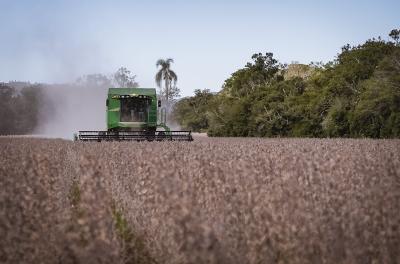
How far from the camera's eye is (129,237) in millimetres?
4648

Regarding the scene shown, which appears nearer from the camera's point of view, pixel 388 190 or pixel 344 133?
pixel 388 190

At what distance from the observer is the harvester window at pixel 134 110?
2567 centimetres

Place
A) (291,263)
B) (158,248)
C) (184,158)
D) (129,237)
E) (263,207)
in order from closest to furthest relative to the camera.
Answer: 1. (291,263)
2. (263,207)
3. (158,248)
4. (129,237)
5. (184,158)

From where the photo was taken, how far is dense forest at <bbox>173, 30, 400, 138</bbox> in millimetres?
28797

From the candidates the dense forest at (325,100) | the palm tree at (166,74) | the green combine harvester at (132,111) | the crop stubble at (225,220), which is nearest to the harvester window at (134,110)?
the green combine harvester at (132,111)

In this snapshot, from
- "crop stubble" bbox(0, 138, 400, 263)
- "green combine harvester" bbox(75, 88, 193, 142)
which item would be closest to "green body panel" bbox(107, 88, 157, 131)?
"green combine harvester" bbox(75, 88, 193, 142)

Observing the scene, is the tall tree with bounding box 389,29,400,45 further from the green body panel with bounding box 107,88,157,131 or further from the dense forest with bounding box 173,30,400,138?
the green body panel with bounding box 107,88,157,131

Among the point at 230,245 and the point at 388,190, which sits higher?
the point at 388,190

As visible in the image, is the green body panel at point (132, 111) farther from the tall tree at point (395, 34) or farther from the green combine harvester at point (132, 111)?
the tall tree at point (395, 34)

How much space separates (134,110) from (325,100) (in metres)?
13.7

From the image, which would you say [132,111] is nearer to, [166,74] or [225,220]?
[225,220]

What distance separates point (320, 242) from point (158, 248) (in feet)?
4.34

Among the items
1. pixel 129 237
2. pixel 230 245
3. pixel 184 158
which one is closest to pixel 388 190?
pixel 230 245

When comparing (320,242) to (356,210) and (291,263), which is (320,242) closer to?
(291,263)
